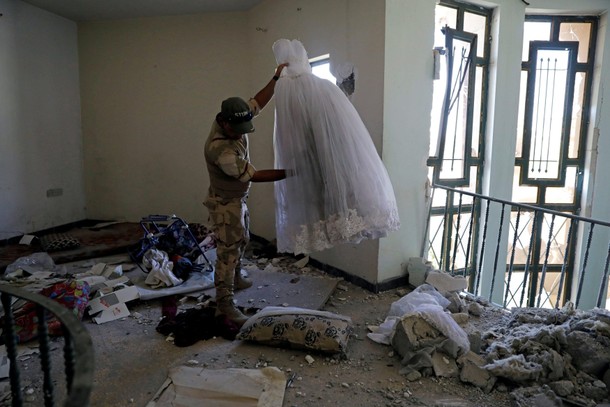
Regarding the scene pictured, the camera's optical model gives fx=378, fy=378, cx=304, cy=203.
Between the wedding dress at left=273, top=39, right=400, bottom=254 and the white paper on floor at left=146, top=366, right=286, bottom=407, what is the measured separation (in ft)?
2.04

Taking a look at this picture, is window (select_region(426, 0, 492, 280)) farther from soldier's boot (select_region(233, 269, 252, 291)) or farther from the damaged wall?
soldier's boot (select_region(233, 269, 252, 291))

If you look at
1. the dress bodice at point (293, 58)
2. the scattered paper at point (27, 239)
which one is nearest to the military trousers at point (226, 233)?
the dress bodice at point (293, 58)

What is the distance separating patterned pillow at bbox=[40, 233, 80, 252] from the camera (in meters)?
3.59

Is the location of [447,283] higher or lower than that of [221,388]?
higher

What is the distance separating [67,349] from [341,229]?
1.14m

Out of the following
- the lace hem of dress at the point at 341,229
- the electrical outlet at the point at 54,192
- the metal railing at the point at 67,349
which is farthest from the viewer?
the electrical outlet at the point at 54,192

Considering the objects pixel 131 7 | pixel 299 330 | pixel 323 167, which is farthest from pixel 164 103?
pixel 299 330

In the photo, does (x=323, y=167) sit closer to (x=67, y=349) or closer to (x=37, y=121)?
(x=67, y=349)

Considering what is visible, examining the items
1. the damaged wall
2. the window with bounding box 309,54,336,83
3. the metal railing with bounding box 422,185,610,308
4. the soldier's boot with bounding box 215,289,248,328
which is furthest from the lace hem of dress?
the metal railing with bounding box 422,185,610,308

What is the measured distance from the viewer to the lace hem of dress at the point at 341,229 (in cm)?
176

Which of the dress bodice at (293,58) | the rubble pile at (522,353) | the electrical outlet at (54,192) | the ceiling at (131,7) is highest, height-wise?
the ceiling at (131,7)

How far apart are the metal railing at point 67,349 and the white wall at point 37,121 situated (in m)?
3.54

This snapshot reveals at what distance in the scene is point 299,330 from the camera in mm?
2020

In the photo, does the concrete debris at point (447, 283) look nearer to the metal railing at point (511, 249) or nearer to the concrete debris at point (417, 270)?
the concrete debris at point (417, 270)
